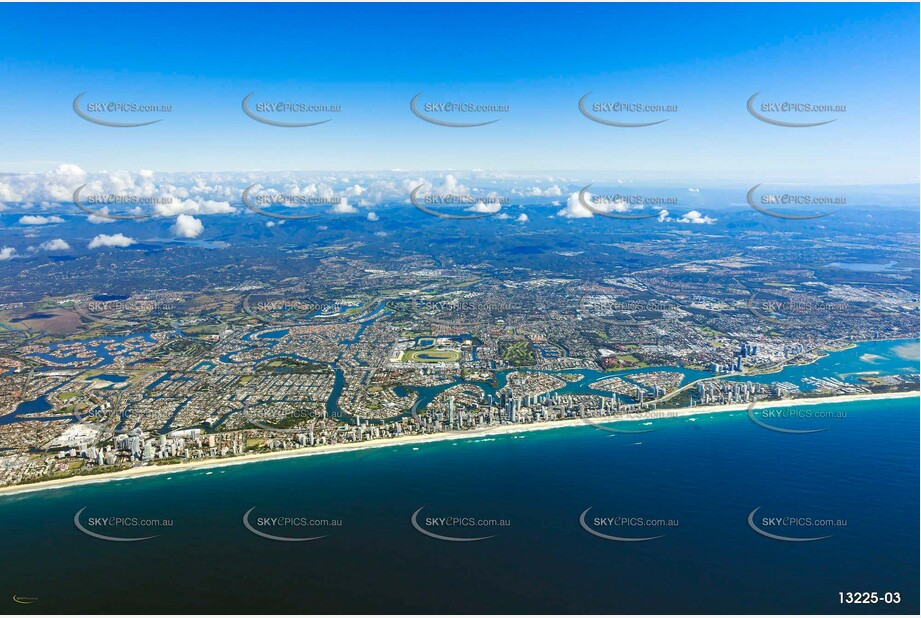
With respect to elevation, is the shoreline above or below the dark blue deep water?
above

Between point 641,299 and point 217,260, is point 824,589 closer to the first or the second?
point 641,299

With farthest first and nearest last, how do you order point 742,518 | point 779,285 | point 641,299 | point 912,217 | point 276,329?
point 912,217, point 779,285, point 641,299, point 276,329, point 742,518

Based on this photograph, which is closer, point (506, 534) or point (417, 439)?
point (506, 534)

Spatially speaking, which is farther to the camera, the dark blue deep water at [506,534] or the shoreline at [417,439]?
the shoreline at [417,439]

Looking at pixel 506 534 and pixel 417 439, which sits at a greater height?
pixel 417 439

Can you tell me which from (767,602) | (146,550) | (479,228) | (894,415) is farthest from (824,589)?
(479,228)
